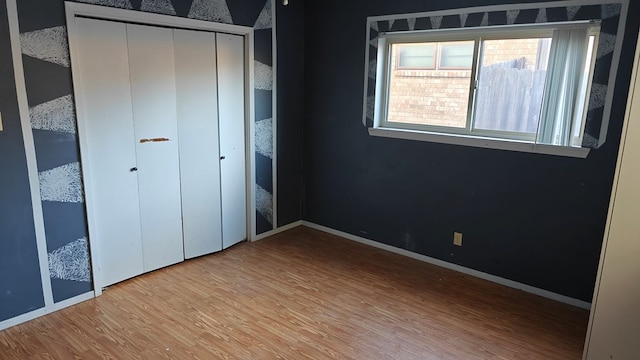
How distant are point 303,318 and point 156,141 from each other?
70.7 inches

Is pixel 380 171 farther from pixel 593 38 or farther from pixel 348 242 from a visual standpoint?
pixel 593 38

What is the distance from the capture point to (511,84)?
3.21 meters

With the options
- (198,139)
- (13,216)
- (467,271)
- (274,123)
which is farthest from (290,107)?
(13,216)

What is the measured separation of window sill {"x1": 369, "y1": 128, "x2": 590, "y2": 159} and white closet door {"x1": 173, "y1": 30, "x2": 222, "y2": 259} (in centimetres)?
153

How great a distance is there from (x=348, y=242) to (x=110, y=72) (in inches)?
104

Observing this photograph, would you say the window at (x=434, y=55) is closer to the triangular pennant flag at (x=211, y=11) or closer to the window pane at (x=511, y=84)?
the window pane at (x=511, y=84)

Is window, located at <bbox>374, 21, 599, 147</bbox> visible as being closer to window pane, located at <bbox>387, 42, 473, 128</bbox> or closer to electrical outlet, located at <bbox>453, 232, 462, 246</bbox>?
window pane, located at <bbox>387, 42, 473, 128</bbox>

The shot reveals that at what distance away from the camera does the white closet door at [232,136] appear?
3678 mm

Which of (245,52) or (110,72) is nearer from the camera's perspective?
(110,72)

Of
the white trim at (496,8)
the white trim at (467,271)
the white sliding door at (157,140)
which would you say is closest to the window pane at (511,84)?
the white trim at (496,8)

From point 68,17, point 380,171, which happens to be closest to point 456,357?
point 380,171

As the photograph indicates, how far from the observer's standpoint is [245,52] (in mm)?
3814

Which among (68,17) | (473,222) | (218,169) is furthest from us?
(218,169)

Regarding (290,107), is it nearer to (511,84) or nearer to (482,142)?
(482,142)
